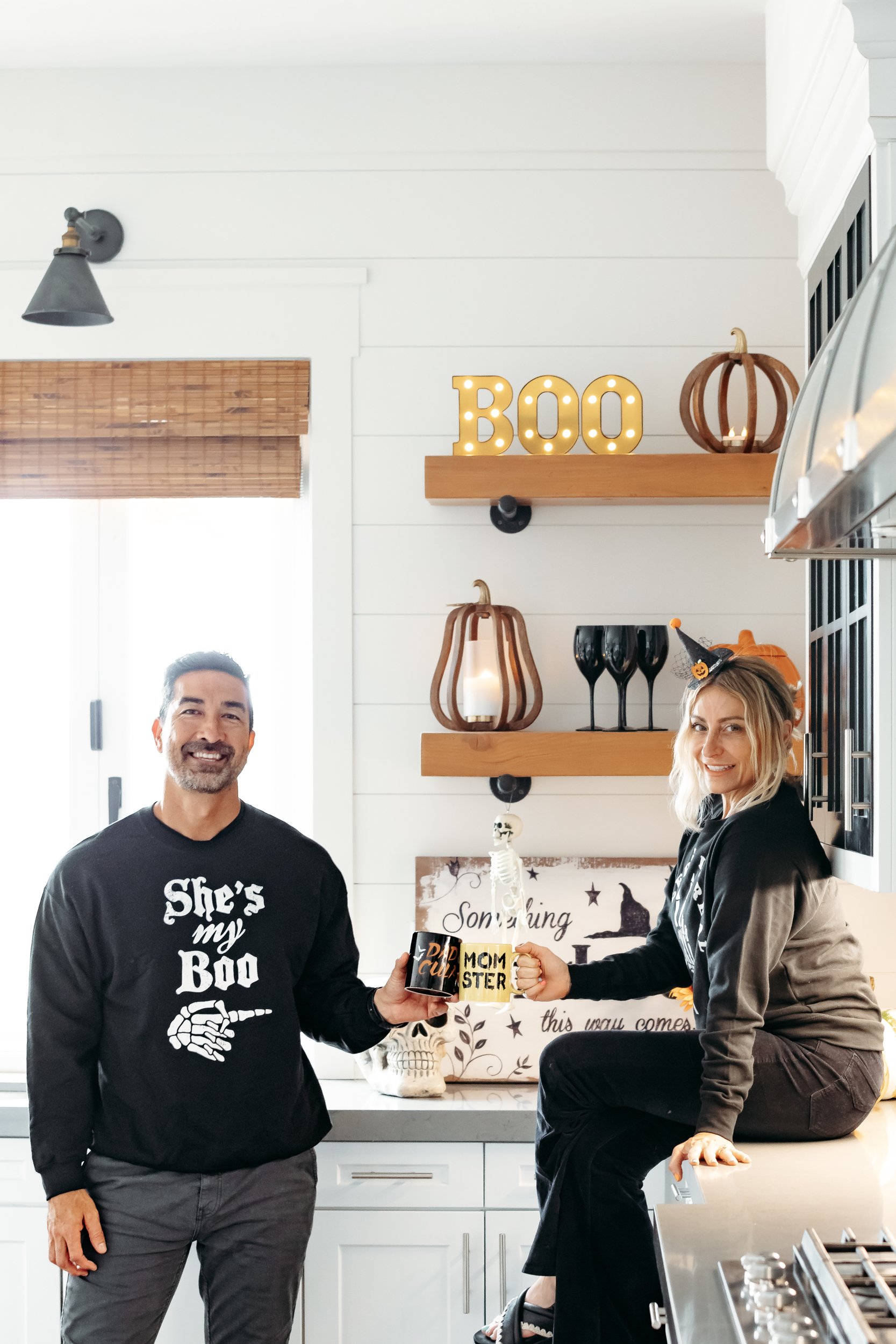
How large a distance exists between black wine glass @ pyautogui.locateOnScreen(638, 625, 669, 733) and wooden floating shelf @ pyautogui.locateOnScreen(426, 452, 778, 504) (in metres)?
0.28

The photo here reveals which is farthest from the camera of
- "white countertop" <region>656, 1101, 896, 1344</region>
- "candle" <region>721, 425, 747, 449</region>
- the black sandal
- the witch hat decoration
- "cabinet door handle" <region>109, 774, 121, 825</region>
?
"cabinet door handle" <region>109, 774, 121, 825</region>

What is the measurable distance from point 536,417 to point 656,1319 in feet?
5.54

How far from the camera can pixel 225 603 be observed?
2.89m

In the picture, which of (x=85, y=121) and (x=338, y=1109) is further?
(x=85, y=121)

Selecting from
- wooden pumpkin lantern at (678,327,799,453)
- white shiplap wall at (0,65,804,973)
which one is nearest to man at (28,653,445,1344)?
white shiplap wall at (0,65,804,973)

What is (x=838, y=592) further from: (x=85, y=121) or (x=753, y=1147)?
(x=85, y=121)

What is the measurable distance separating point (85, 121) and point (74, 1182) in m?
2.25

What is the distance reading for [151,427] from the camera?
9.07 ft

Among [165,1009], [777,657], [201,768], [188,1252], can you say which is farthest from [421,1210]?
[777,657]

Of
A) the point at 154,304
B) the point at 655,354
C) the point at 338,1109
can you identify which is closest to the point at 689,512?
the point at 655,354

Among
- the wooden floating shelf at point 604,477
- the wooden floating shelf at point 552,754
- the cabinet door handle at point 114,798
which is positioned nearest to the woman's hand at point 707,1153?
the wooden floating shelf at point 552,754

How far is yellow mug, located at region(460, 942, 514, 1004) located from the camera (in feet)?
6.40

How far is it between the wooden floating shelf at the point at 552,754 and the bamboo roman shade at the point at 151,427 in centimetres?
73

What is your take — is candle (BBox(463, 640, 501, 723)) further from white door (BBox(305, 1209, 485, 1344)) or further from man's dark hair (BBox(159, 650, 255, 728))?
white door (BBox(305, 1209, 485, 1344))
